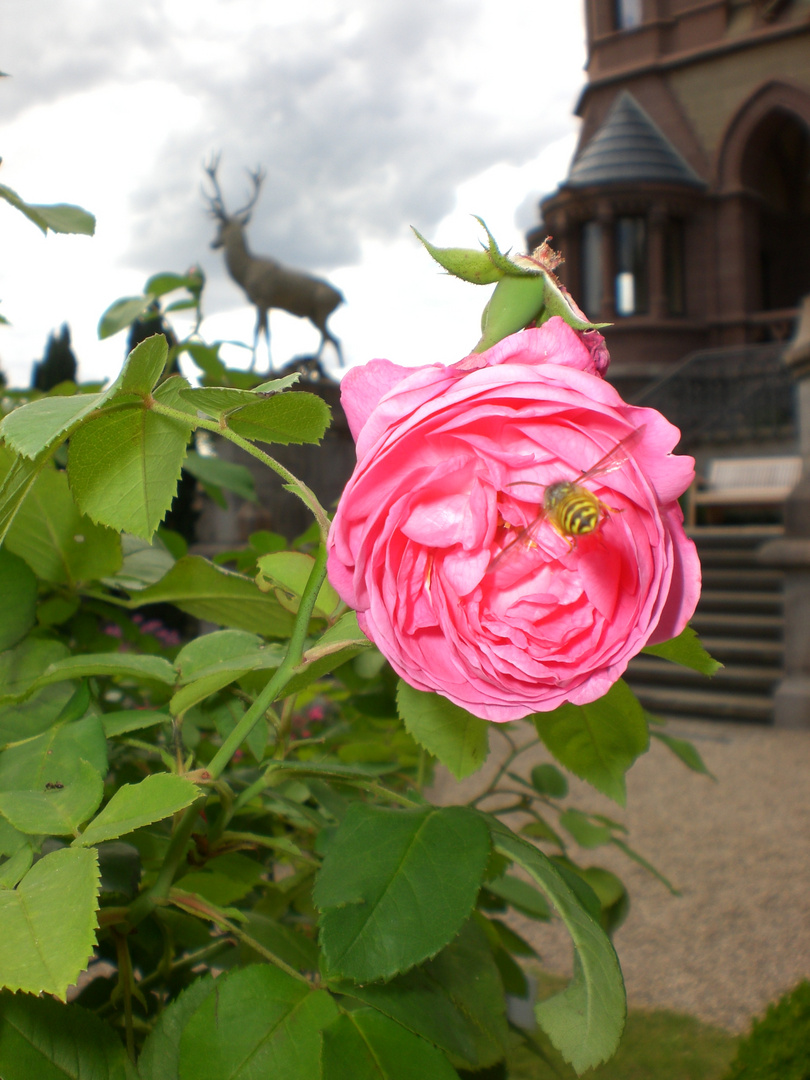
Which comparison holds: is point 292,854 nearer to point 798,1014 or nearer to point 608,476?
point 608,476

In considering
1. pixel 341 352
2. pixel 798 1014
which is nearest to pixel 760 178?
pixel 341 352

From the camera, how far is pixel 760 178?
56.9 feet

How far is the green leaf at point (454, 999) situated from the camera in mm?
494

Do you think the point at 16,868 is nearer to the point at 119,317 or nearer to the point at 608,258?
the point at 119,317

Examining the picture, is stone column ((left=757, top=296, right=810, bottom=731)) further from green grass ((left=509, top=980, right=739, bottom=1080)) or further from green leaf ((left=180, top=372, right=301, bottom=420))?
green leaf ((left=180, top=372, right=301, bottom=420))

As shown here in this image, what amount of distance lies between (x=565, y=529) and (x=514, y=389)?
92mm

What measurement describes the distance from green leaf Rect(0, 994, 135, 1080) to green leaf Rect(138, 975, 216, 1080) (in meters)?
0.01

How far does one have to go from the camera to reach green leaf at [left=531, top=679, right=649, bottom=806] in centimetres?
58

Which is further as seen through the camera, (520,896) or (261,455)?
(520,896)

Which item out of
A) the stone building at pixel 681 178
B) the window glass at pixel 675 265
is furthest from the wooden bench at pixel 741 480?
the window glass at pixel 675 265

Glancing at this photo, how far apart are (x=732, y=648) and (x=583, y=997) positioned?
699 cm

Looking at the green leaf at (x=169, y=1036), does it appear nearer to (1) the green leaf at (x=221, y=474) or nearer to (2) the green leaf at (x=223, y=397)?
(2) the green leaf at (x=223, y=397)

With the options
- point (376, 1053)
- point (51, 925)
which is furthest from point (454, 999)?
point (51, 925)

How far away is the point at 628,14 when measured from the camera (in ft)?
57.3
